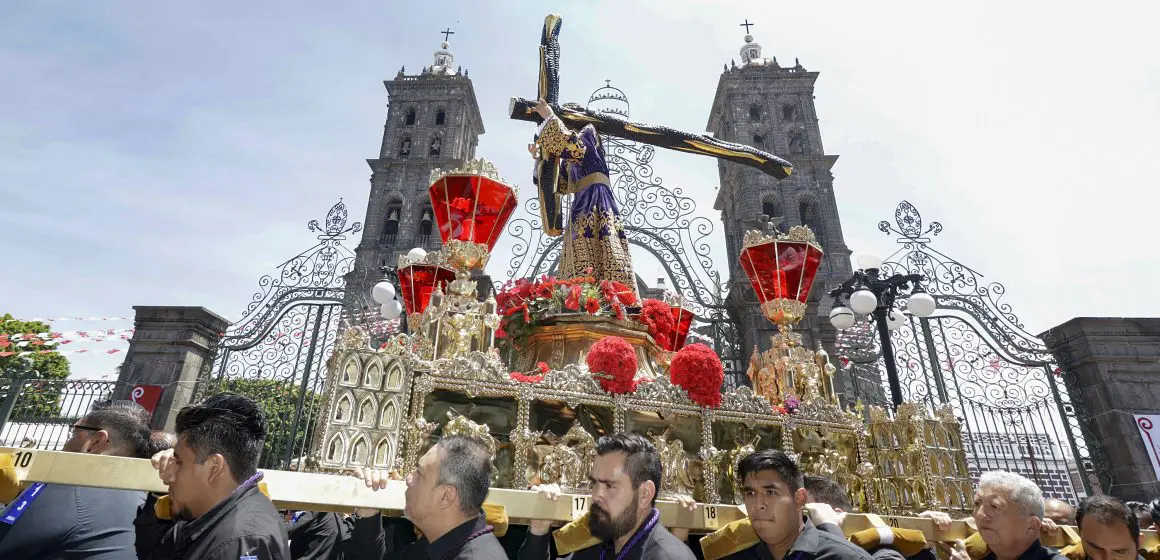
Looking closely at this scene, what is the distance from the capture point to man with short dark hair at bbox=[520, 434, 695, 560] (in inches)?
108

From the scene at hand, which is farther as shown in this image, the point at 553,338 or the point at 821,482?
the point at 553,338

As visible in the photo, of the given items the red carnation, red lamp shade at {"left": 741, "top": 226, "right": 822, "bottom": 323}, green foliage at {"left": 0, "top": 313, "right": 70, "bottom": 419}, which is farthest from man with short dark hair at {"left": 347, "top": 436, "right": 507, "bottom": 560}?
green foliage at {"left": 0, "top": 313, "right": 70, "bottom": 419}

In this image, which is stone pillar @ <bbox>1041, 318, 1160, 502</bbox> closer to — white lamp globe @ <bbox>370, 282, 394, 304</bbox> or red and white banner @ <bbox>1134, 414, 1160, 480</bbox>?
red and white banner @ <bbox>1134, 414, 1160, 480</bbox>

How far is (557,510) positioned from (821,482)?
2.04 m

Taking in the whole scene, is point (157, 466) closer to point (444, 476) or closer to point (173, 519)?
point (173, 519)

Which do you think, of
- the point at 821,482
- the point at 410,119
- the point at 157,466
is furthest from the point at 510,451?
the point at 410,119

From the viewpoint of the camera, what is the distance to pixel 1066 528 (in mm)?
3951

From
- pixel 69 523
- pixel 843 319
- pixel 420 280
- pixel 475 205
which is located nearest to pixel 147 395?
pixel 420 280

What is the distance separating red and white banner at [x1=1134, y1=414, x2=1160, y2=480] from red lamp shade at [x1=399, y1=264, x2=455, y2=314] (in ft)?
41.2

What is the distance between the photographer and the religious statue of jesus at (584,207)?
26.4 ft

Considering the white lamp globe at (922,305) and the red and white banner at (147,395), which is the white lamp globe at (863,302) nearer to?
the white lamp globe at (922,305)

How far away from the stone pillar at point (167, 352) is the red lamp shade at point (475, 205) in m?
7.85

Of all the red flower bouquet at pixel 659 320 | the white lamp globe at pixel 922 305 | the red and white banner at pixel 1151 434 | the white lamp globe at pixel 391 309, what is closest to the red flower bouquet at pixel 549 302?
the red flower bouquet at pixel 659 320

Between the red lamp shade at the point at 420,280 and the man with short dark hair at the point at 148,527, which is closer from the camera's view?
the man with short dark hair at the point at 148,527
